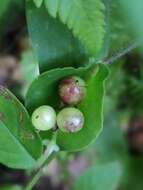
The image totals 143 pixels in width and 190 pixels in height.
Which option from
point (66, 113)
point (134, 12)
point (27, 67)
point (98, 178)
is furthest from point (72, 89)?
point (27, 67)

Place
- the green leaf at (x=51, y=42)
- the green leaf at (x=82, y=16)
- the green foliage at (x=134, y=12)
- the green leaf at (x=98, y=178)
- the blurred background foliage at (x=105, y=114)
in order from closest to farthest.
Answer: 1. the green foliage at (x=134, y=12)
2. the green leaf at (x=82, y=16)
3. the green leaf at (x=51, y=42)
4. the green leaf at (x=98, y=178)
5. the blurred background foliage at (x=105, y=114)

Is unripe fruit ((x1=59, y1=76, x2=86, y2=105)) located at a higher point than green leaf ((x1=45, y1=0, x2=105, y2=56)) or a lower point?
lower

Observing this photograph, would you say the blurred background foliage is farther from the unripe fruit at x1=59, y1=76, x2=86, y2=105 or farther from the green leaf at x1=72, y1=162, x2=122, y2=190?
the unripe fruit at x1=59, y1=76, x2=86, y2=105

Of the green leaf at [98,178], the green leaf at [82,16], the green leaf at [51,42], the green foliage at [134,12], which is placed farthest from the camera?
the green leaf at [98,178]

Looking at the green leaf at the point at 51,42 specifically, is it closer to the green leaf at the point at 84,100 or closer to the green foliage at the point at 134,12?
the green leaf at the point at 84,100

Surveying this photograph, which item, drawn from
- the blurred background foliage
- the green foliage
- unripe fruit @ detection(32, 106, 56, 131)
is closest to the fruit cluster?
unripe fruit @ detection(32, 106, 56, 131)

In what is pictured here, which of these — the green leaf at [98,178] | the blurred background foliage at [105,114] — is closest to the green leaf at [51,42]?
the blurred background foliage at [105,114]

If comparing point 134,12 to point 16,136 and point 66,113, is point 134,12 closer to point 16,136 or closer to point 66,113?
point 66,113
